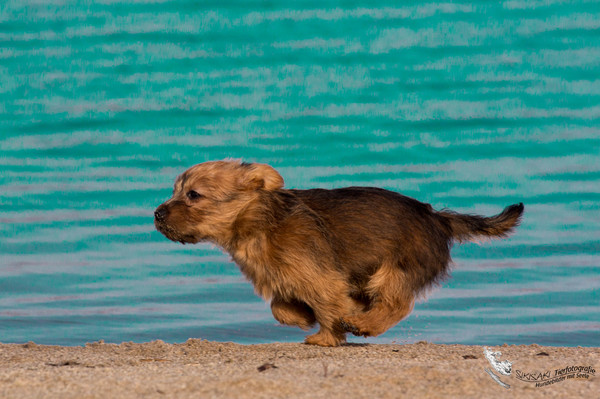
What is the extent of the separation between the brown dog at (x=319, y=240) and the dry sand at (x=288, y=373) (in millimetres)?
398

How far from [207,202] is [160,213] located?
1.38 feet

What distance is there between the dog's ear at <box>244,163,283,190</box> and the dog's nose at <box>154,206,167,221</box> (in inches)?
31.7

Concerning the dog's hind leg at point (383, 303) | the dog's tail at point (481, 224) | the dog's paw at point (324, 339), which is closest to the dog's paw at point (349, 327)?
the dog's hind leg at point (383, 303)

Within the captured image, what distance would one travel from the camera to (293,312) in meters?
8.02

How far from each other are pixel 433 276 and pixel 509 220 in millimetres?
1044

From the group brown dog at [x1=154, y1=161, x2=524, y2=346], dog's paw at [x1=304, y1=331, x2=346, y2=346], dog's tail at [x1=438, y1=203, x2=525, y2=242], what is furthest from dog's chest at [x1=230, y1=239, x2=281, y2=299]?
dog's tail at [x1=438, y1=203, x2=525, y2=242]

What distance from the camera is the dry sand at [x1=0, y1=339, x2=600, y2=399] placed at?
4926 millimetres

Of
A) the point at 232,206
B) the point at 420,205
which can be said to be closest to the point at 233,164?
the point at 232,206

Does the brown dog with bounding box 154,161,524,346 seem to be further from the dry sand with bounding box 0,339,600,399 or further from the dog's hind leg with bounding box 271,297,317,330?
the dry sand with bounding box 0,339,600,399

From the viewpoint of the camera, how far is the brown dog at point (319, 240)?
7.49 m

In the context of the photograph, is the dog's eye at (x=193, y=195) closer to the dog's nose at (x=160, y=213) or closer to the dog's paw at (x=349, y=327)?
the dog's nose at (x=160, y=213)

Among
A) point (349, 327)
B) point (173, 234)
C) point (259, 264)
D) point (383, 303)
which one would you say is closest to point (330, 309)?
point (349, 327)

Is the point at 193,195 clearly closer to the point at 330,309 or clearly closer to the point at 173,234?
the point at 173,234

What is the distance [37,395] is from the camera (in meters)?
4.90
